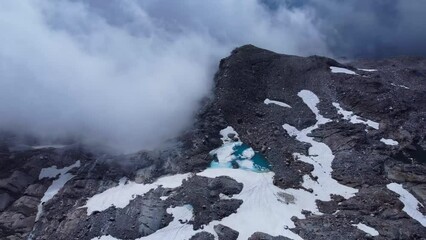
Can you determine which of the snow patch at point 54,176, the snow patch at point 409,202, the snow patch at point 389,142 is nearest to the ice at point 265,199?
the snow patch at point 409,202

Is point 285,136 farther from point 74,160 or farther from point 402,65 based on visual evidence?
point 402,65

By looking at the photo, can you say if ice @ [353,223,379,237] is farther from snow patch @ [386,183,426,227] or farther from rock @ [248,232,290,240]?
rock @ [248,232,290,240]

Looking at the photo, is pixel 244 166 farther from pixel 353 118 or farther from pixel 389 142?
pixel 389 142

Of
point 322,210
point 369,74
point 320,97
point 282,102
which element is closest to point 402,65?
point 369,74

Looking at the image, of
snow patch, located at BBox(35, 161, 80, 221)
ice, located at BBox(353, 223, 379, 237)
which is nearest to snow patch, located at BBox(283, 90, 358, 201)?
ice, located at BBox(353, 223, 379, 237)

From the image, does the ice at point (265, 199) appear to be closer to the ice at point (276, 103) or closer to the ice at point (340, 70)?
the ice at point (276, 103)

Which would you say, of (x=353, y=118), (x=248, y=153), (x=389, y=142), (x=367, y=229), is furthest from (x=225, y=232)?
(x=353, y=118)
